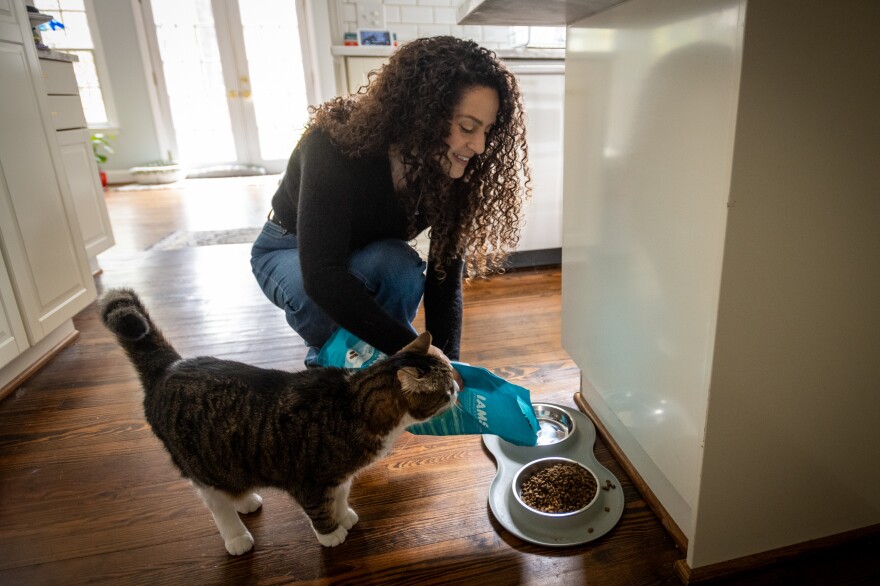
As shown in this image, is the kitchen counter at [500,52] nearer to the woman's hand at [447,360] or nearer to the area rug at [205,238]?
the area rug at [205,238]

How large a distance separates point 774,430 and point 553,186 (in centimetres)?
184

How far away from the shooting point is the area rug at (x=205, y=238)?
11.2 ft

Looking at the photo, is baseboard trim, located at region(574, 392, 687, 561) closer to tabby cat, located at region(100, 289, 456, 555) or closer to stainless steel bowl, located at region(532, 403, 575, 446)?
stainless steel bowl, located at region(532, 403, 575, 446)

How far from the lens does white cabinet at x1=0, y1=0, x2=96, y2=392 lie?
173 centimetres

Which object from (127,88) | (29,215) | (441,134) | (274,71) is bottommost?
(29,215)

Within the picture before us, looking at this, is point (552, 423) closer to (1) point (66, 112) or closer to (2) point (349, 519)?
(2) point (349, 519)

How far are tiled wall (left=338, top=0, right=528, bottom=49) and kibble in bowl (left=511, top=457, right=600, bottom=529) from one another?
2567mm

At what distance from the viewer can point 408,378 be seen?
0.93m

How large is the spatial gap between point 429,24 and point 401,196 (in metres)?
2.28

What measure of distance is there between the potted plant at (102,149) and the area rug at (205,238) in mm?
2586

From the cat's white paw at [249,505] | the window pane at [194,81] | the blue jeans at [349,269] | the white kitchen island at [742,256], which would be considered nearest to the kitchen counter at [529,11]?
the white kitchen island at [742,256]

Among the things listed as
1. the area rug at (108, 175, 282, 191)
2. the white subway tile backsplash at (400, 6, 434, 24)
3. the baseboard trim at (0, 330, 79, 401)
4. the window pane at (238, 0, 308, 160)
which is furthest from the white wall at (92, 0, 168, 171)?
the baseboard trim at (0, 330, 79, 401)

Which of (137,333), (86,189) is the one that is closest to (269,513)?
(137,333)

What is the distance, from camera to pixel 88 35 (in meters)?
5.79
